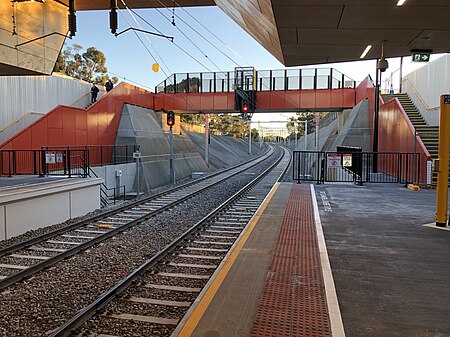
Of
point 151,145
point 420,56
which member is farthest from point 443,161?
point 151,145

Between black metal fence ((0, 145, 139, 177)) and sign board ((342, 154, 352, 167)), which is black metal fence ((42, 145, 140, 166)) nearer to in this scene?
black metal fence ((0, 145, 139, 177))

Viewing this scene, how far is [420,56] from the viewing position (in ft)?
43.7

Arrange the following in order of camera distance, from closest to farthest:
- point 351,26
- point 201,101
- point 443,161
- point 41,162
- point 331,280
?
point 331,280
point 443,161
point 351,26
point 41,162
point 201,101

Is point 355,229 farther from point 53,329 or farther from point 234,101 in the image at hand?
point 234,101

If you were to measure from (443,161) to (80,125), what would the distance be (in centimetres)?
1893

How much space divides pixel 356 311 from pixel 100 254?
5630mm

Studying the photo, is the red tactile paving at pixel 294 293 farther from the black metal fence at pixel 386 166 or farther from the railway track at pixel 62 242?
the black metal fence at pixel 386 166

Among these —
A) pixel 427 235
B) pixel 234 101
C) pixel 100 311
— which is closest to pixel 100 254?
pixel 100 311

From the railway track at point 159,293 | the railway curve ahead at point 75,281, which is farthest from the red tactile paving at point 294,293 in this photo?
the railway curve ahead at point 75,281

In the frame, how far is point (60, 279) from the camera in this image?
21.9 ft

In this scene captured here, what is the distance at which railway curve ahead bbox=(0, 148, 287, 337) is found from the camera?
16.8 ft

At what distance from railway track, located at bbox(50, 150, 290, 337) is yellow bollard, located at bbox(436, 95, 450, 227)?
457cm

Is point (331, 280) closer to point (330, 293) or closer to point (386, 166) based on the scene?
point (330, 293)

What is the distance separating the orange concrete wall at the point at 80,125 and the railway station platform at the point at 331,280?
1348cm
